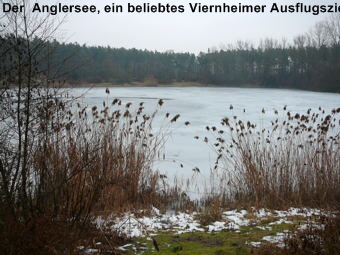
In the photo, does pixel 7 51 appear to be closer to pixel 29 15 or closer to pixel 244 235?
pixel 29 15

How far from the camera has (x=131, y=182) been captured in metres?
5.34

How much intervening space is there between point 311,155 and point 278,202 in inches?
40.7

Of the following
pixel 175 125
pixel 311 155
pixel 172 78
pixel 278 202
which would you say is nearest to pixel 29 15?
pixel 278 202

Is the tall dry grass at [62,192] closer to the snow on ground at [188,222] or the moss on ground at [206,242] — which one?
the snow on ground at [188,222]

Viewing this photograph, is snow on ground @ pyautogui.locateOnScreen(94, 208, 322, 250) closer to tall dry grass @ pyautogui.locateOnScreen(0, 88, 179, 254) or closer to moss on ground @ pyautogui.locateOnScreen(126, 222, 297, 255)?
moss on ground @ pyautogui.locateOnScreen(126, 222, 297, 255)

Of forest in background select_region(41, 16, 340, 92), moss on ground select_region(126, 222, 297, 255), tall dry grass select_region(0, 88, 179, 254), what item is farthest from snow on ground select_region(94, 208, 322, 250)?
forest in background select_region(41, 16, 340, 92)

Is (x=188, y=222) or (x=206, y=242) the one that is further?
(x=188, y=222)

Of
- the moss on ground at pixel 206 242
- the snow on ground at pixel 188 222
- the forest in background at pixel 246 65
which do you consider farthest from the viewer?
the forest in background at pixel 246 65

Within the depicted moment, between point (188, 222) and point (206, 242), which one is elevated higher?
point (206, 242)

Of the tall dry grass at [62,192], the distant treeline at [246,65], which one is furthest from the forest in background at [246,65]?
the tall dry grass at [62,192]

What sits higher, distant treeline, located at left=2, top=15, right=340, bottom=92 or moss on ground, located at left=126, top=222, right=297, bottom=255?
distant treeline, located at left=2, top=15, right=340, bottom=92

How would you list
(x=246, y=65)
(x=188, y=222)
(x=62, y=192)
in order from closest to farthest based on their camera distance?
(x=62, y=192)
(x=188, y=222)
(x=246, y=65)

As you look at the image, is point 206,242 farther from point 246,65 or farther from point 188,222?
point 246,65

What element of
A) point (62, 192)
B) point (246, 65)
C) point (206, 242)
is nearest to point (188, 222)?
point (206, 242)
